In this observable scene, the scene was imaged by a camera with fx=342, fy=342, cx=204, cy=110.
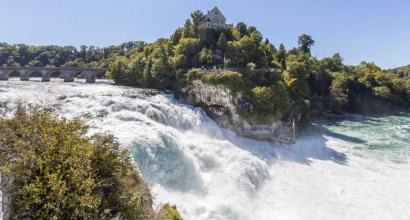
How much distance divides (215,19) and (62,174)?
4175 cm

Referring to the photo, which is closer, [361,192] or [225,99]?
[361,192]

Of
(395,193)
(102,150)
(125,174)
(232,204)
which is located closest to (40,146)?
(102,150)

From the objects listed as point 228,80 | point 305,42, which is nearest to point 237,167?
point 228,80

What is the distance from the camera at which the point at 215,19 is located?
157 feet

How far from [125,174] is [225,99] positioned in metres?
23.0

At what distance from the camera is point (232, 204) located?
18.9 m

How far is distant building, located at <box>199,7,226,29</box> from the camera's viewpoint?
4556 centimetres

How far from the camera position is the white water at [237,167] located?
18.9 meters

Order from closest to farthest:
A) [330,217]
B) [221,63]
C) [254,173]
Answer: [330,217]
[254,173]
[221,63]

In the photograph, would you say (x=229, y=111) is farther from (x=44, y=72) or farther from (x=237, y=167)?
(x=44, y=72)

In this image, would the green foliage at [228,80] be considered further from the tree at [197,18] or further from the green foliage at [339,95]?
the green foliage at [339,95]

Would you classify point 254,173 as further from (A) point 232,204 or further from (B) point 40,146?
(B) point 40,146

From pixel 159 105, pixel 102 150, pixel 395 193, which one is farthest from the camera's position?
pixel 159 105

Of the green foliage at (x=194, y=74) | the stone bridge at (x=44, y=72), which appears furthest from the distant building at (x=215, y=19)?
the stone bridge at (x=44, y=72)
